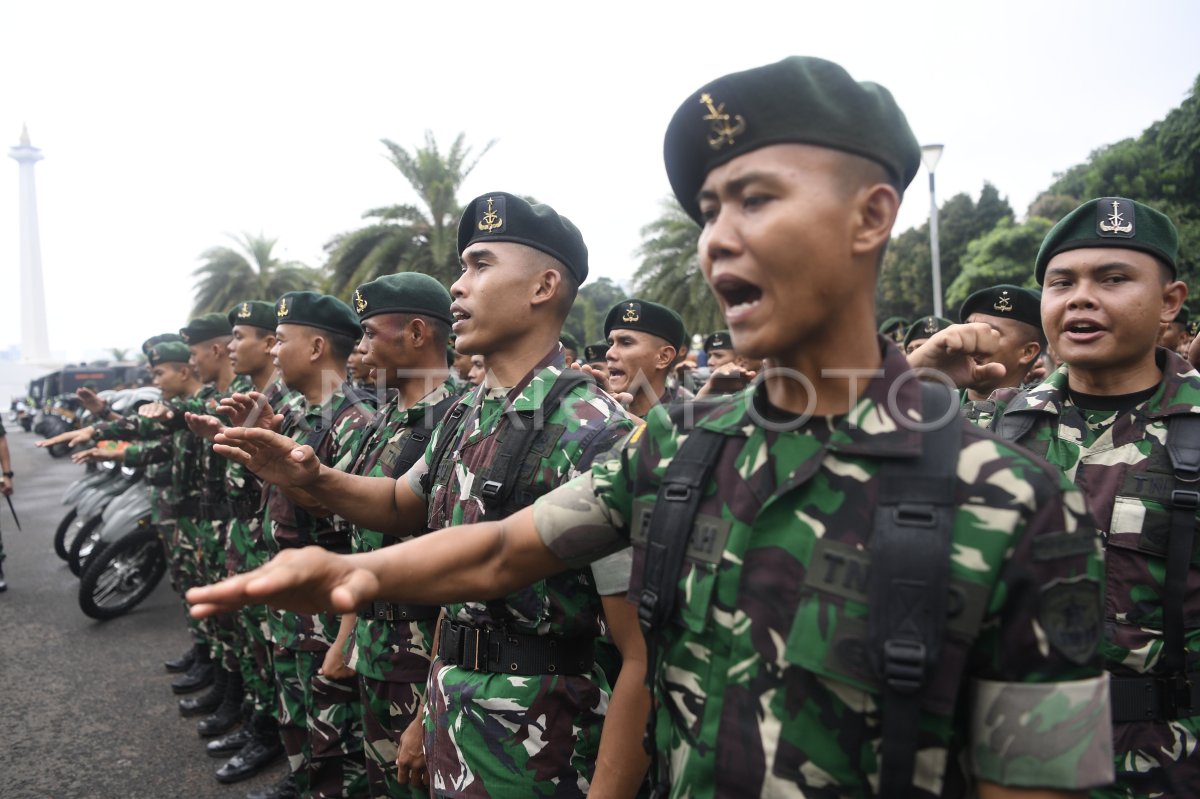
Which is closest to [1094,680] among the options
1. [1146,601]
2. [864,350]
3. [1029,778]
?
[1029,778]

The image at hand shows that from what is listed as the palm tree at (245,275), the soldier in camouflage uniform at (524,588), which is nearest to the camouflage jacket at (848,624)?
the soldier in camouflage uniform at (524,588)

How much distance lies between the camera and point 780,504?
1.34m

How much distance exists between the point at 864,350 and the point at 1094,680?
615mm

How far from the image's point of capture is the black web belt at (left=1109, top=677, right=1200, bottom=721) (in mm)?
2168

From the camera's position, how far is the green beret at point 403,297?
399 cm

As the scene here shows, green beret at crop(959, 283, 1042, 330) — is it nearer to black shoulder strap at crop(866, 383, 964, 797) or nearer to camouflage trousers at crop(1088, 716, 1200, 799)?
camouflage trousers at crop(1088, 716, 1200, 799)

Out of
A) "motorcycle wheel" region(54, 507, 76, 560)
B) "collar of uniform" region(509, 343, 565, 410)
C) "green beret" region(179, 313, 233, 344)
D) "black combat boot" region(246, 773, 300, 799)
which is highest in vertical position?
"collar of uniform" region(509, 343, 565, 410)

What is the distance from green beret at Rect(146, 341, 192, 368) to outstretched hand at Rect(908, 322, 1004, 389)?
7.31 meters

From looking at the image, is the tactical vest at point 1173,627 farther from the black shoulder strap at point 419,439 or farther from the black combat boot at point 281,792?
the black combat boot at point 281,792

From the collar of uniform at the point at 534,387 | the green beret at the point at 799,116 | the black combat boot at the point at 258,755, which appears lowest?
the black combat boot at the point at 258,755

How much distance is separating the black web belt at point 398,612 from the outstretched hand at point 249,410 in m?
0.85

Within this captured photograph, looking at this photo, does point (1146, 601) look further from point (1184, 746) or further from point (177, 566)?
point (177, 566)

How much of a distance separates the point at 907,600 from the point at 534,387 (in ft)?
5.27

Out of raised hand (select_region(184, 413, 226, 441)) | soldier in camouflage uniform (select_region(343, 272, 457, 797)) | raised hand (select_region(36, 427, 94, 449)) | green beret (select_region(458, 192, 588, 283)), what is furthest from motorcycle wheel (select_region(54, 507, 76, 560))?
green beret (select_region(458, 192, 588, 283))
